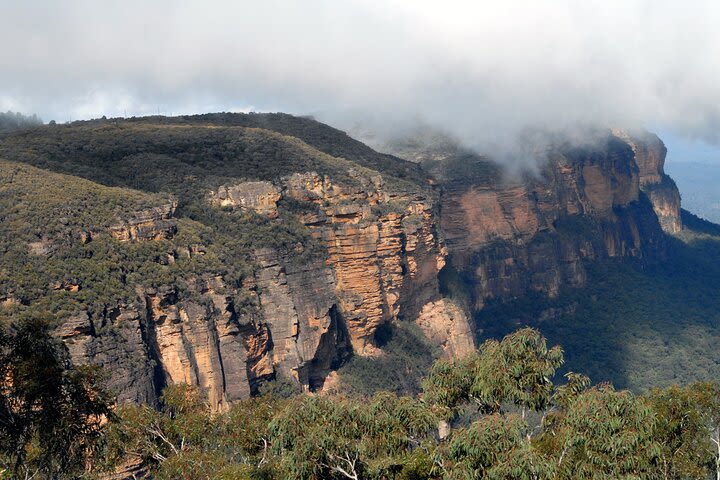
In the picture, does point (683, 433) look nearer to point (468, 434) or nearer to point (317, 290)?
point (468, 434)

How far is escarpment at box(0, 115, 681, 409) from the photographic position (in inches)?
1991

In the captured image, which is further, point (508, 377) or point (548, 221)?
point (548, 221)

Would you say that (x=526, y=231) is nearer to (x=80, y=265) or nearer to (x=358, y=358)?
(x=358, y=358)

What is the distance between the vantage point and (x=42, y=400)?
23.4m

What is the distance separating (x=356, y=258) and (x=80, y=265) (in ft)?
73.2

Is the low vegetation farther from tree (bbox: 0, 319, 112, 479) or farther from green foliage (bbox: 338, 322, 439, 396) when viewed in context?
green foliage (bbox: 338, 322, 439, 396)

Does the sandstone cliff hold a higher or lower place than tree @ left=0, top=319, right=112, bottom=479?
higher

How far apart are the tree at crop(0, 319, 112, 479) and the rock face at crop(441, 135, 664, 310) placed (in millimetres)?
81924

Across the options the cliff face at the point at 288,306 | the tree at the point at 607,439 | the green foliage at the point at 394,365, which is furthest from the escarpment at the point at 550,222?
the tree at the point at 607,439

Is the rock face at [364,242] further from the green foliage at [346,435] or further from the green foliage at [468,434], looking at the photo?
the green foliage at [346,435]

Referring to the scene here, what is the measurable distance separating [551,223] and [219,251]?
63.6 m

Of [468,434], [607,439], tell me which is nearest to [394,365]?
[607,439]

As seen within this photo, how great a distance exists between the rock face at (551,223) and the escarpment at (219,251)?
7.66 meters

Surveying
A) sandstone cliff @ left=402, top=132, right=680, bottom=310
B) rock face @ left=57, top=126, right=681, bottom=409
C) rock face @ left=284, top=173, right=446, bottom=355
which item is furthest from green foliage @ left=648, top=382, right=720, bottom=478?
sandstone cliff @ left=402, top=132, right=680, bottom=310
